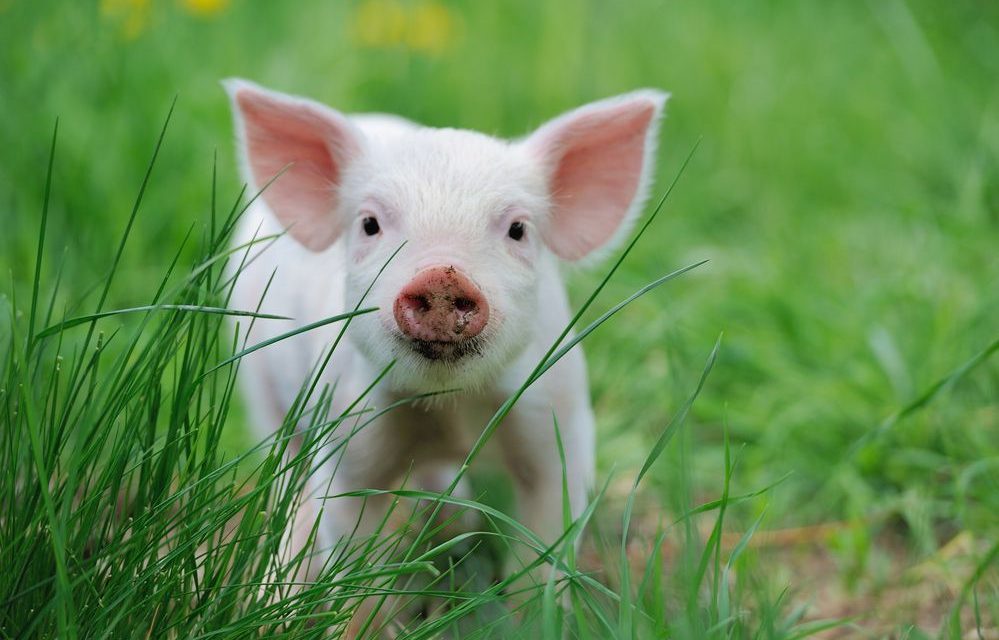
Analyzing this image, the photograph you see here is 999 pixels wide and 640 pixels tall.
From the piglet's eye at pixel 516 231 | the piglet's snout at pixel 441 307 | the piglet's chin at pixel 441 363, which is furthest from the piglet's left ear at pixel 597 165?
the piglet's snout at pixel 441 307

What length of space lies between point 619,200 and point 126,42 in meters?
2.88

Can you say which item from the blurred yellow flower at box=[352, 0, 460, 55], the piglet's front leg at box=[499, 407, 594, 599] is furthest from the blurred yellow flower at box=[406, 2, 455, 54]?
the piglet's front leg at box=[499, 407, 594, 599]

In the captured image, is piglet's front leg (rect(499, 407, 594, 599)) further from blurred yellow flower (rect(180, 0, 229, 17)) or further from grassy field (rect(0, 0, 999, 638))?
blurred yellow flower (rect(180, 0, 229, 17))

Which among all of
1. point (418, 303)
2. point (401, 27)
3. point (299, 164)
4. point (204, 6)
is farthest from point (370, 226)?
point (401, 27)

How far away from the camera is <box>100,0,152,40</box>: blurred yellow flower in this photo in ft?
16.6

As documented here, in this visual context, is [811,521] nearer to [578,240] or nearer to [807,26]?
[578,240]

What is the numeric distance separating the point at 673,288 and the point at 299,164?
227cm

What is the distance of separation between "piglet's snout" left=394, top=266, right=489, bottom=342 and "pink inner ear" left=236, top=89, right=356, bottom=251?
71 centimetres

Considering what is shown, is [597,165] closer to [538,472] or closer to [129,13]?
[538,472]

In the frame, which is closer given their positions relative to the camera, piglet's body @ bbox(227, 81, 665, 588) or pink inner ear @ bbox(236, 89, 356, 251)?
piglet's body @ bbox(227, 81, 665, 588)

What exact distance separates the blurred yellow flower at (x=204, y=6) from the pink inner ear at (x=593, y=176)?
2.82m

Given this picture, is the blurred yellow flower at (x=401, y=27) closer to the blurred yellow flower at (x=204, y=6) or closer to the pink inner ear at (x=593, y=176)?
the blurred yellow flower at (x=204, y=6)

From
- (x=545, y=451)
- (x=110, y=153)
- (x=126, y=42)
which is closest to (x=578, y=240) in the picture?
(x=545, y=451)

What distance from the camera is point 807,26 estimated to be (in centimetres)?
695
